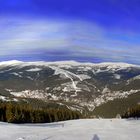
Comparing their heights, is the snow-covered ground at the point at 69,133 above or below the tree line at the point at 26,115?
below

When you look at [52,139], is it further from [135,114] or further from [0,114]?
[135,114]

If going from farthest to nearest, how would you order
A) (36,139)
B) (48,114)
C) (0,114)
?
1. (48,114)
2. (0,114)
3. (36,139)

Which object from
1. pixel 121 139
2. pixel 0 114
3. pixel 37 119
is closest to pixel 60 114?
pixel 37 119

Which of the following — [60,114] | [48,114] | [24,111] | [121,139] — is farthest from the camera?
[60,114]

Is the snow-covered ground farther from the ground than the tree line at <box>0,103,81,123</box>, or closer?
closer

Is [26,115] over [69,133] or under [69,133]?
over

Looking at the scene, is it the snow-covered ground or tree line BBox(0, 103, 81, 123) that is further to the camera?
tree line BBox(0, 103, 81, 123)

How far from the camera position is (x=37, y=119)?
507 ft

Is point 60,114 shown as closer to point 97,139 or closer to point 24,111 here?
point 24,111

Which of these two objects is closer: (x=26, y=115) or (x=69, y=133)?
(x=69, y=133)

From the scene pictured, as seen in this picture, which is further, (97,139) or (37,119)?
(37,119)

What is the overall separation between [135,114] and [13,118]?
168 ft

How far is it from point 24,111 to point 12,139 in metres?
111

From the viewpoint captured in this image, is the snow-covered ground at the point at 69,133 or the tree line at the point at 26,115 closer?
the snow-covered ground at the point at 69,133
